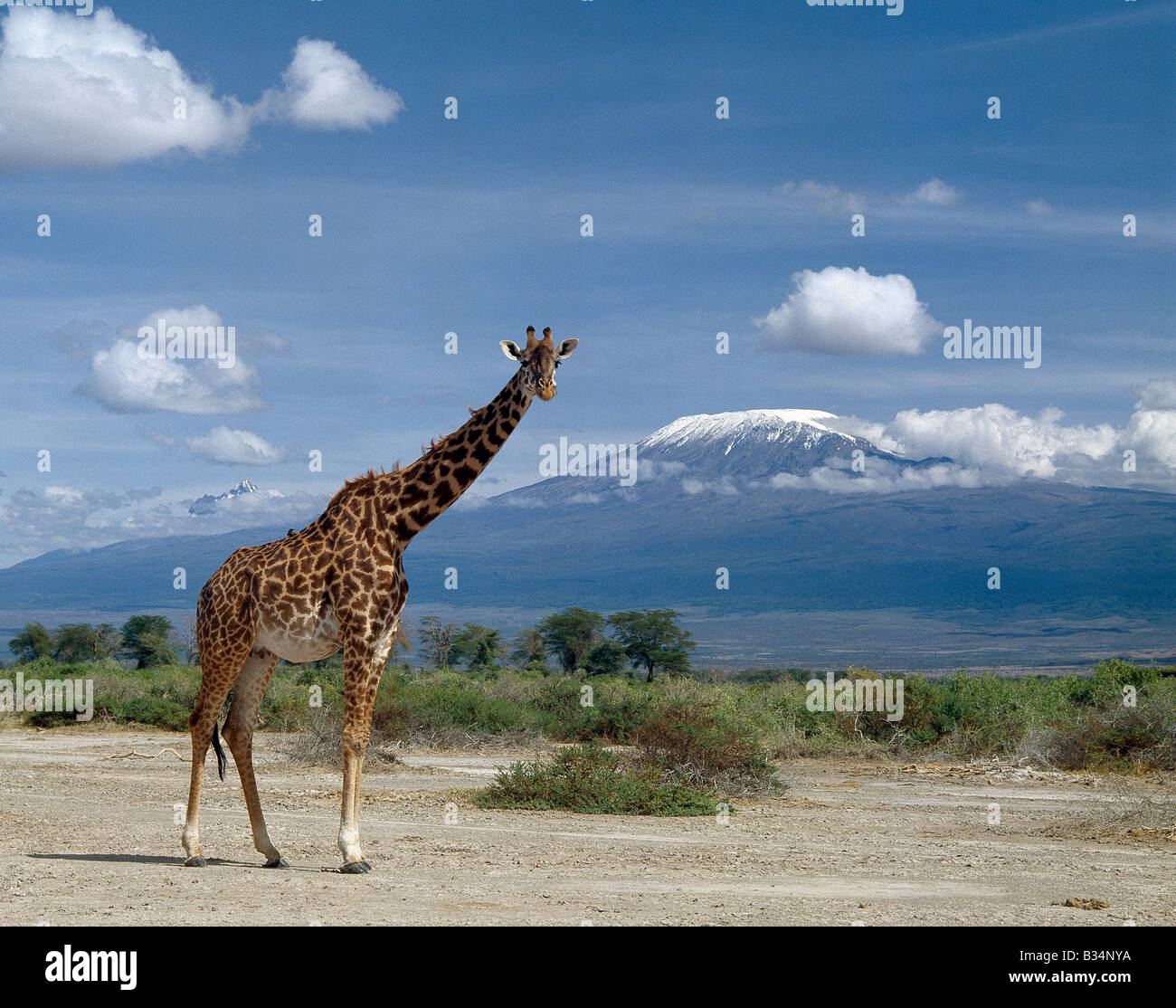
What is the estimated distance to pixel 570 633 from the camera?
7400 centimetres

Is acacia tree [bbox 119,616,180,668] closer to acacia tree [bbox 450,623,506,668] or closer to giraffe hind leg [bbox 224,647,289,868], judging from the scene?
acacia tree [bbox 450,623,506,668]

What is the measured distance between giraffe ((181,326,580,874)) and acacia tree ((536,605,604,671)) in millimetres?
58231

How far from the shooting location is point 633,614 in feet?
238

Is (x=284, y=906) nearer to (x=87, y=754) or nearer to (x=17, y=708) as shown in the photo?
(x=87, y=754)

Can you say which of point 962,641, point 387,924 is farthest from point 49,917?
point 962,641

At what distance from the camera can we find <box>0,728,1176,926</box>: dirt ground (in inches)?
399

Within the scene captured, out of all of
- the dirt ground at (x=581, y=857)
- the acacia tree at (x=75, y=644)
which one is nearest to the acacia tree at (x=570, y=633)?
the acacia tree at (x=75, y=644)

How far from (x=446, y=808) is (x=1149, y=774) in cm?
1259

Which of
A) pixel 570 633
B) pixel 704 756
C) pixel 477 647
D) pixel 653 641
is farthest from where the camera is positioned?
pixel 570 633

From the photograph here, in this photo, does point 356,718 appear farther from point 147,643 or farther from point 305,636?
point 147,643

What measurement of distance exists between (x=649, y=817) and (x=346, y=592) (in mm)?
7102

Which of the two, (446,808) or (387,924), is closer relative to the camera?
(387,924)

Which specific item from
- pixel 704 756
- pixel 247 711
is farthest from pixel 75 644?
pixel 247 711

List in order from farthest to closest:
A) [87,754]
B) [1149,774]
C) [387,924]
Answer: [87,754], [1149,774], [387,924]
